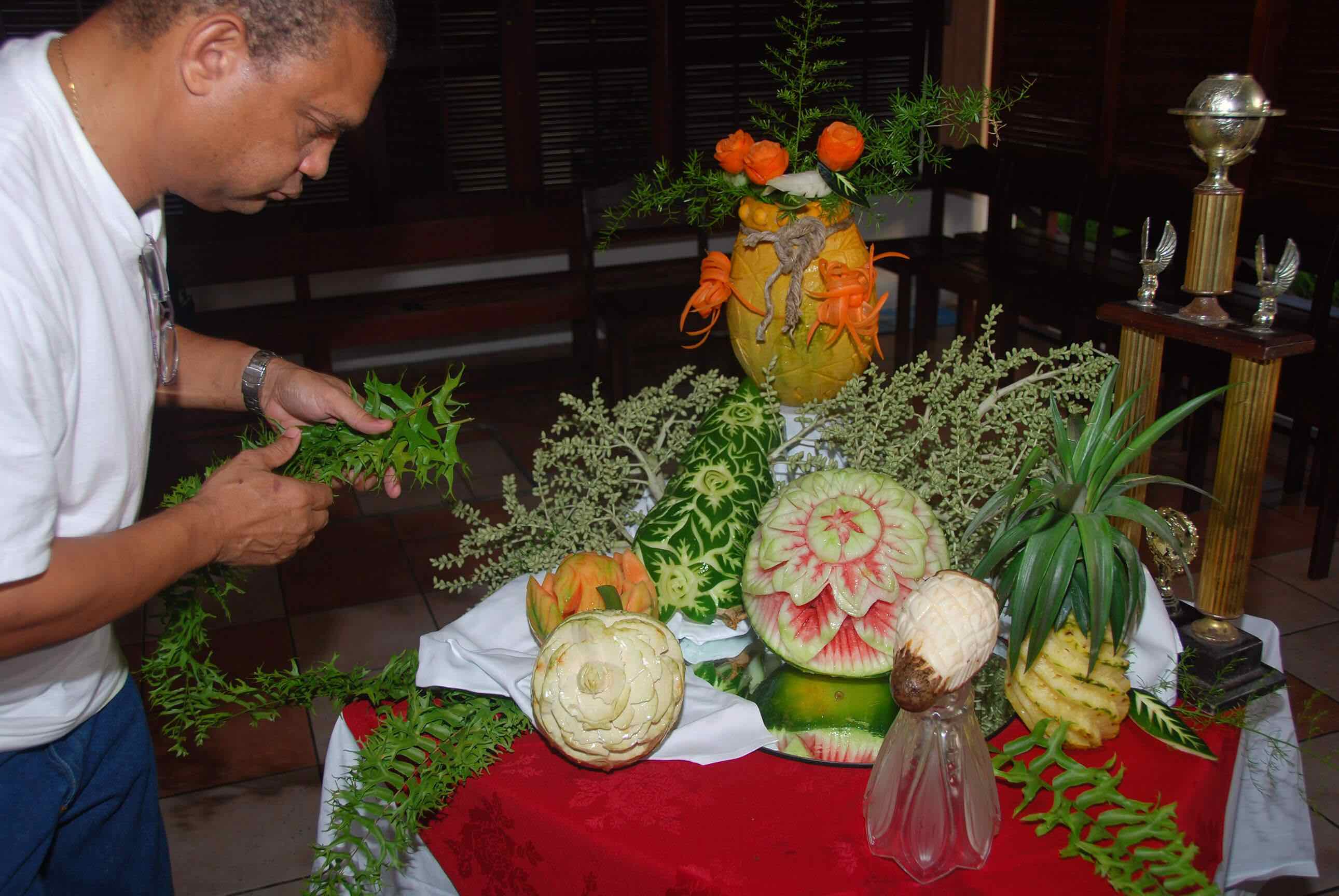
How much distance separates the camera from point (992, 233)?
4.73 metres

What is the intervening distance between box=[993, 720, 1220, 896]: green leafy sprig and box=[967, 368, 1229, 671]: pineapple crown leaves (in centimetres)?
12

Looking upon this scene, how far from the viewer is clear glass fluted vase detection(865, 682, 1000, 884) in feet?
3.32

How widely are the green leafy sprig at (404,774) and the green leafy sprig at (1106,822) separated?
0.56 meters

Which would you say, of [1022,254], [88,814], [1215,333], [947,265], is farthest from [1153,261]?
[1022,254]

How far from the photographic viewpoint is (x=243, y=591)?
136 centimetres

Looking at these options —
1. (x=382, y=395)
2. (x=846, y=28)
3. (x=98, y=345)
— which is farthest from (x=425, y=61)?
(x=98, y=345)

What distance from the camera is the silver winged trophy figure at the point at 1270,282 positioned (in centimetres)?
131

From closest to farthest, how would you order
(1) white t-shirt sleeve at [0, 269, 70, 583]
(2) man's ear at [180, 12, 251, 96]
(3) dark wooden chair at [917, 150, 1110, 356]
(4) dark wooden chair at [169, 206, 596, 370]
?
(1) white t-shirt sleeve at [0, 269, 70, 583] → (2) man's ear at [180, 12, 251, 96] → (3) dark wooden chair at [917, 150, 1110, 356] → (4) dark wooden chair at [169, 206, 596, 370]

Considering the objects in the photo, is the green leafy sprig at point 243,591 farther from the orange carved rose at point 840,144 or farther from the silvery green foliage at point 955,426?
the orange carved rose at point 840,144

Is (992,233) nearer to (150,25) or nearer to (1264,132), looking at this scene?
(1264,132)

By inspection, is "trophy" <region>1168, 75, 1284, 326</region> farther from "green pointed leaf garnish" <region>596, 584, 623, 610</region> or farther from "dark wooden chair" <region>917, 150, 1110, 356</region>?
"dark wooden chair" <region>917, 150, 1110, 356</region>

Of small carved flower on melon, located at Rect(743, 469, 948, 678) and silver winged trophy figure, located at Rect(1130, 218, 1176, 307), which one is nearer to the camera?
small carved flower on melon, located at Rect(743, 469, 948, 678)

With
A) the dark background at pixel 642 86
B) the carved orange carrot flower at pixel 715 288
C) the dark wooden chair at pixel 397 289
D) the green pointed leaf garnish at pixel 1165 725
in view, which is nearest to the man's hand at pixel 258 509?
the carved orange carrot flower at pixel 715 288

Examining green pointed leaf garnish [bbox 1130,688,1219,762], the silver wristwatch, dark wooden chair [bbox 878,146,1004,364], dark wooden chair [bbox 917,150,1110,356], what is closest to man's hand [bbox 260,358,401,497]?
the silver wristwatch
